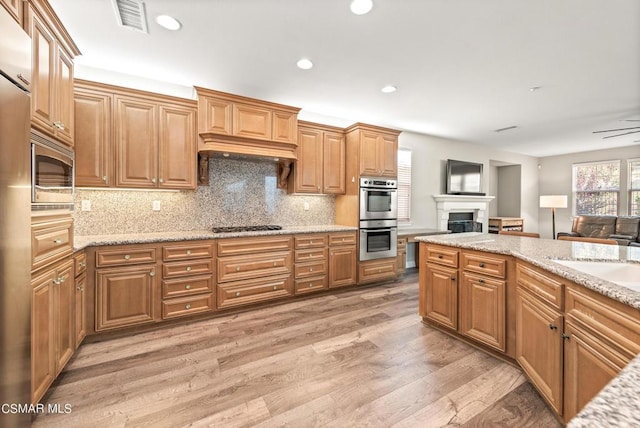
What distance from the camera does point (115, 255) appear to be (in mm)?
2492

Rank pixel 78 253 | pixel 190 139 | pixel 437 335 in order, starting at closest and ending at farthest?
pixel 78 253, pixel 437 335, pixel 190 139

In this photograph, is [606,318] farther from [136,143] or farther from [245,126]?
[136,143]

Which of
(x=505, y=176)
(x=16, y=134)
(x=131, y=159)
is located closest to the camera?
(x=16, y=134)

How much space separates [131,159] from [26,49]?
1658 millimetres

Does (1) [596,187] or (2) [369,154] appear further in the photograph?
(1) [596,187]

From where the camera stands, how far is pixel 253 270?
319cm

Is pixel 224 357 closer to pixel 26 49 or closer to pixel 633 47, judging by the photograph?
pixel 26 49

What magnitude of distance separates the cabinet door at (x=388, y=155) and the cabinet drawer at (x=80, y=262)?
368 cm

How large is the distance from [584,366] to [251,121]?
3444 millimetres

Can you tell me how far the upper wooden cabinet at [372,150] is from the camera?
3.99 meters

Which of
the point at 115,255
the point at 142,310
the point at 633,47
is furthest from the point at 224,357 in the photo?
the point at 633,47

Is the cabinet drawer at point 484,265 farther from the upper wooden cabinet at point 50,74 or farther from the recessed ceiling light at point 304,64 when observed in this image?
the upper wooden cabinet at point 50,74

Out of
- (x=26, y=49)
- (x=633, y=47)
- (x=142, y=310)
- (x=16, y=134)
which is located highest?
(x=633, y=47)

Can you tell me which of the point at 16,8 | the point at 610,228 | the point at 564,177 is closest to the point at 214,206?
the point at 16,8
